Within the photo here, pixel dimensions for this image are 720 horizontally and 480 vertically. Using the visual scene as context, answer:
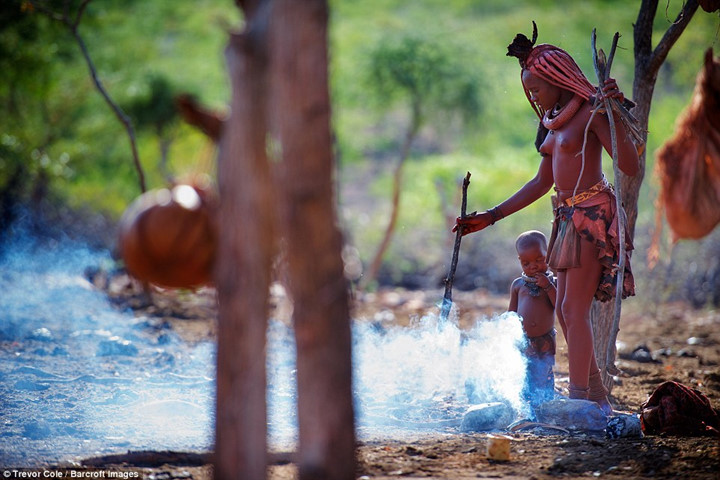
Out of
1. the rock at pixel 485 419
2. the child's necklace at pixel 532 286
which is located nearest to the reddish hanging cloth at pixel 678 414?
the rock at pixel 485 419

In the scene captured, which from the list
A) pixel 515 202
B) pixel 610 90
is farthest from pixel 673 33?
pixel 515 202

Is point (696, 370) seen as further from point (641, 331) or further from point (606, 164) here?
point (606, 164)

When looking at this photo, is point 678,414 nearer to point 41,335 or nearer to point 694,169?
point 694,169

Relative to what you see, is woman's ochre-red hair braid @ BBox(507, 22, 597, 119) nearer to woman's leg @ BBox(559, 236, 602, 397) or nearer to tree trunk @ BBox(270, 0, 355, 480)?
woman's leg @ BBox(559, 236, 602, 397)

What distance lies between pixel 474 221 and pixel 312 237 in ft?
6.42

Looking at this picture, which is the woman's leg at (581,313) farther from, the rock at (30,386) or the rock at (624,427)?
the rock at (30,386)

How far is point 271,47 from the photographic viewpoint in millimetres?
2553

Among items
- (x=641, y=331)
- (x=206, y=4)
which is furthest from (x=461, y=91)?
(x=206, y=4)

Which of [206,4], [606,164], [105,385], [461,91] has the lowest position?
[105,385]

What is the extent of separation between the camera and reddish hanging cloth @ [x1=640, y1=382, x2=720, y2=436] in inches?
152

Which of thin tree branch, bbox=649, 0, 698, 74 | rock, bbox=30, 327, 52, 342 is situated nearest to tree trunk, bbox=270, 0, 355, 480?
thin tree branch, bbox=649, 0, 698, 74

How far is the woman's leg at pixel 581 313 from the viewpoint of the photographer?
4102mm

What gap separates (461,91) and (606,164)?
2.73m

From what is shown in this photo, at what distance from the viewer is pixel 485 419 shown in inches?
163
